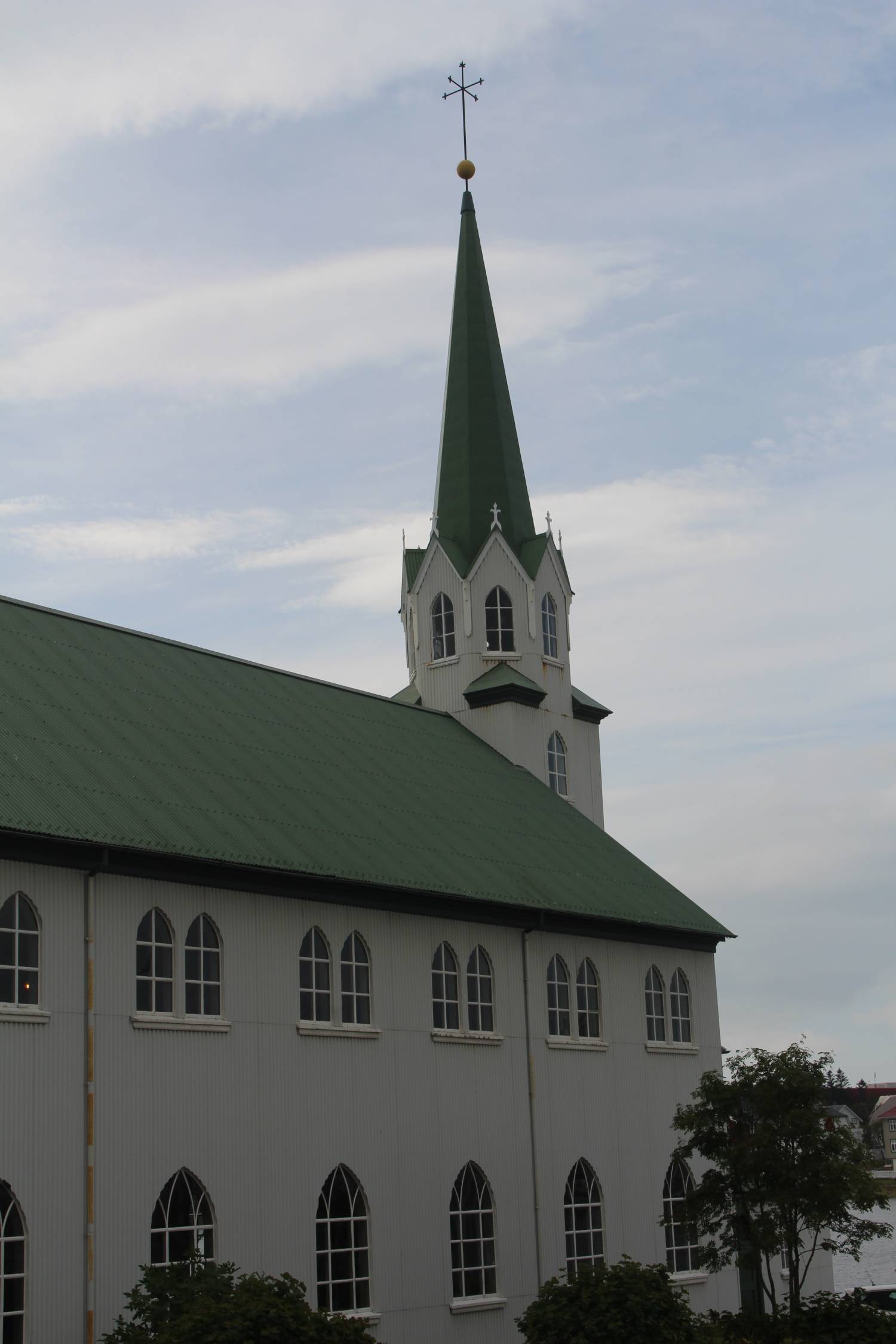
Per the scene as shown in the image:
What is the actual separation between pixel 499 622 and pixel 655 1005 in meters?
13.0

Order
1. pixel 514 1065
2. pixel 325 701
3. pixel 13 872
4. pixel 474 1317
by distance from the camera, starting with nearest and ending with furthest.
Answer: pixel 13 872 < pixel 474 1317 < pixel 514 1065 < pixel 325 701

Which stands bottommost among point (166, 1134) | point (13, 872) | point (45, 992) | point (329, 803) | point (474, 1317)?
point (474, 1317)

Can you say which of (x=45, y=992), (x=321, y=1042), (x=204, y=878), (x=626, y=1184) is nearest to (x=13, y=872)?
(x=45, y=992)

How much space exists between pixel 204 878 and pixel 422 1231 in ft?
28.8

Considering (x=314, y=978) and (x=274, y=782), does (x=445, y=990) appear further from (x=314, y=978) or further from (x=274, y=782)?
(x=274, y=782)

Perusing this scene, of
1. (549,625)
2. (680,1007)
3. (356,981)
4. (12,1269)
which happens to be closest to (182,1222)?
(12,1269)

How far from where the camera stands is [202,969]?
30453mm

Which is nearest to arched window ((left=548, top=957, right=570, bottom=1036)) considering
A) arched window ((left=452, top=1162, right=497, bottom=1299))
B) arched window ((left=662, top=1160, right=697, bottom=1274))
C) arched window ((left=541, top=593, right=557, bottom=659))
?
arched window ((left=452, top=1162, right=497, bottom=1299))

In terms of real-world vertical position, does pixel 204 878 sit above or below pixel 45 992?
above

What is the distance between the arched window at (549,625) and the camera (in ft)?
168

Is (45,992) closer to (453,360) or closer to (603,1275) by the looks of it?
(603,1275)

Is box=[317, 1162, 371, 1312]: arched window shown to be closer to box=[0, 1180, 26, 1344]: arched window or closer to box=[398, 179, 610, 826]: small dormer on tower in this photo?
box=[0, 1180, 26, 1344]: arched window

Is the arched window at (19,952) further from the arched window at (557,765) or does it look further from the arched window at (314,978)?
the arched window at (557,765)

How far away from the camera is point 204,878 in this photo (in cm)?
3053
